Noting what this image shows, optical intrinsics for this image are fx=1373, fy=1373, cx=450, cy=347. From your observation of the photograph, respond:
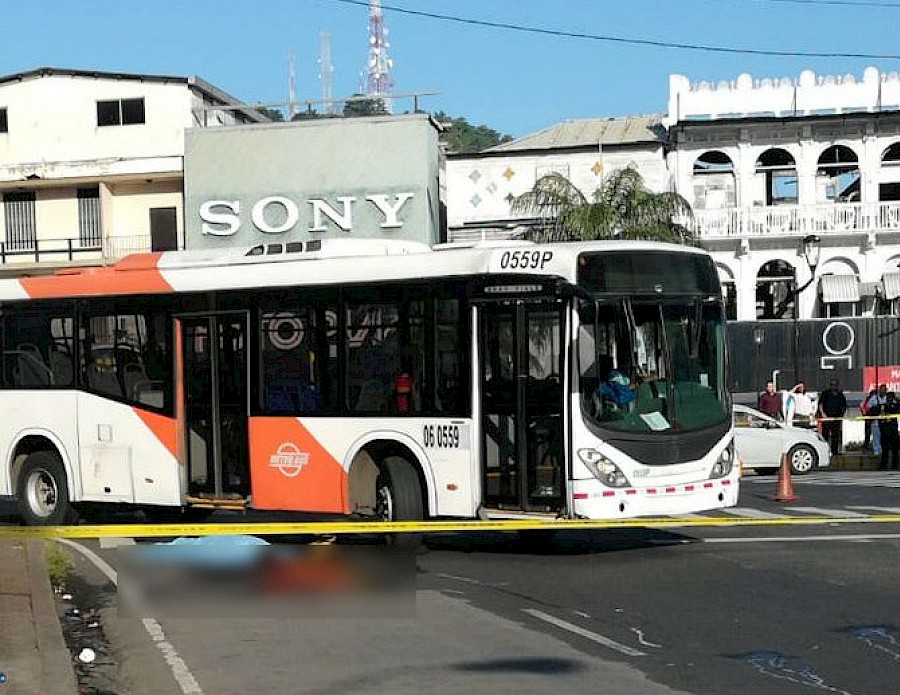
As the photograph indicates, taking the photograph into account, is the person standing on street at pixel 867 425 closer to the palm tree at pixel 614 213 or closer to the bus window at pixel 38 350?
the palm tree at pixel 614 213

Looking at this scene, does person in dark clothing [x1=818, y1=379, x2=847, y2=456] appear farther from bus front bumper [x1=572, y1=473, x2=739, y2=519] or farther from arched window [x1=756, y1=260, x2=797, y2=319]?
bus front bumper [x1=572, y1=473, x2=739, y2=519]

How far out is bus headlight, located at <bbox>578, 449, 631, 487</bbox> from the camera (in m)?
13.2

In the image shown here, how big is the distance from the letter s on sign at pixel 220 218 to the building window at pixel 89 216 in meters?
5.15

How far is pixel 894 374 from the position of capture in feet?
127

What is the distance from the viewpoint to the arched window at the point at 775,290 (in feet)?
143

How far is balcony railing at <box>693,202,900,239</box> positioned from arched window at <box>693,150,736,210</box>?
0.95 m

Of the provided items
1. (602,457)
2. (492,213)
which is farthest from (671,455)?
(492,213)

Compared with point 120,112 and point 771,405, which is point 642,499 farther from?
point 120,112

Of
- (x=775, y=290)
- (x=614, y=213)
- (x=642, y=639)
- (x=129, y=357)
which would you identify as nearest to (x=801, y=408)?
(x=614, y=213)

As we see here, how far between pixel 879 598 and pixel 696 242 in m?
29.6

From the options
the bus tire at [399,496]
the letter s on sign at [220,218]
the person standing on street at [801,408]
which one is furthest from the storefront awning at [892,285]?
the bus tire at [399,496]

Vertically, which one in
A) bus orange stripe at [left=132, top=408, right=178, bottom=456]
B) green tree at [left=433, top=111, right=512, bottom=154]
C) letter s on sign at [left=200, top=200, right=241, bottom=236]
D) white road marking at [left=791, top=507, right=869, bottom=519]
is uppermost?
green tree at [left=433, top=111, right=512, bottom=154]

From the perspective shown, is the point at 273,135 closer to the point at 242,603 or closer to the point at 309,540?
the point at 309,540

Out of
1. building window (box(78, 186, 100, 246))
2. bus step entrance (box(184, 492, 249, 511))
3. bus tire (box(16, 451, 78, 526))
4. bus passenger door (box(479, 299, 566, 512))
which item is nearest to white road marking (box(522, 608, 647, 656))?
bus passenger door (box(479, 299, 566, 512))
